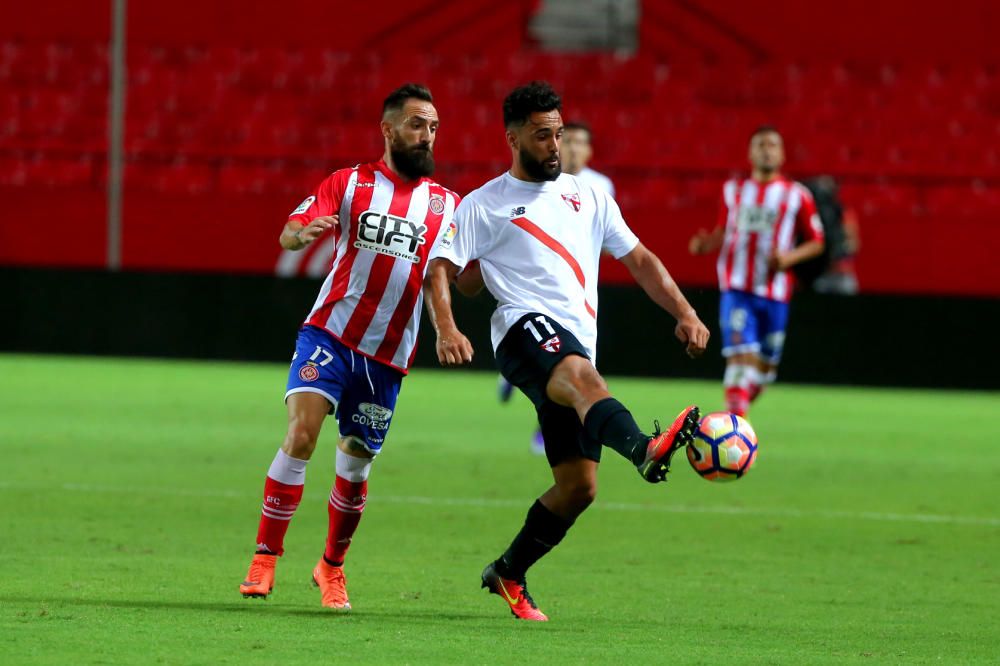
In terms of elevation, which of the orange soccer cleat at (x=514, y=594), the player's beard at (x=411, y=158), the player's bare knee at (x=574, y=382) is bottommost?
the orange soccer cleat at (x=514, y=594)

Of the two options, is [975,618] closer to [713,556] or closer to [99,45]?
[713,556]

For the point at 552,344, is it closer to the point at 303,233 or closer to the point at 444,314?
the point at 444,314

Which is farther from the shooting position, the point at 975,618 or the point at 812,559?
the point at 812,559

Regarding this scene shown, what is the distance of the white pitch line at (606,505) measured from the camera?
29.4 ft

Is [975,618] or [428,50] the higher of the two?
[428,50]

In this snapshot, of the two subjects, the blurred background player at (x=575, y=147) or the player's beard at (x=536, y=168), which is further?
the blurred background player at (x=575, y=147)

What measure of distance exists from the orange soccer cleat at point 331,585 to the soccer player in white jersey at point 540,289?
1.76 ft

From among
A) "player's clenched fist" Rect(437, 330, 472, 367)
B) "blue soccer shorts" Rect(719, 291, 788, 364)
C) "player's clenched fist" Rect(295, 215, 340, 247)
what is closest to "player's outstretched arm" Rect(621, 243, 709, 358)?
"player's clenched fist" Rect(437, 330, 472, 367)

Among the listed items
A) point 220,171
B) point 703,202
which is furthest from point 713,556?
point 220,171

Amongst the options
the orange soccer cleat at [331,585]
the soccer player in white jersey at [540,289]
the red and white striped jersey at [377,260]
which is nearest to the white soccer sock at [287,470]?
the orange soccer cleat at [331,585]

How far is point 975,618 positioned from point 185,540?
3.55 metres

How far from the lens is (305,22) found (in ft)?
88.2

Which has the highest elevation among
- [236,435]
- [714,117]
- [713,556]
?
[714,117]

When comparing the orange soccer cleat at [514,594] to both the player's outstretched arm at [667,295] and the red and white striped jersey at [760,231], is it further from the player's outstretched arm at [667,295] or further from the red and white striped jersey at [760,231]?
the red and white striped jersey at [760,231]
